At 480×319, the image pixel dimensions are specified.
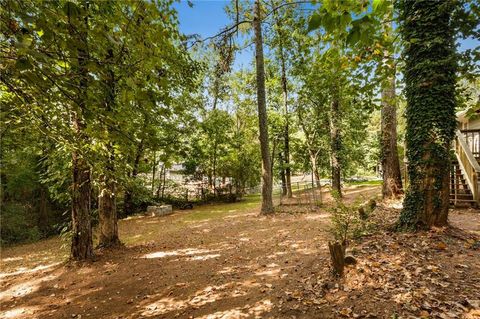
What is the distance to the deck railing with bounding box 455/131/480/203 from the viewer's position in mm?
7156

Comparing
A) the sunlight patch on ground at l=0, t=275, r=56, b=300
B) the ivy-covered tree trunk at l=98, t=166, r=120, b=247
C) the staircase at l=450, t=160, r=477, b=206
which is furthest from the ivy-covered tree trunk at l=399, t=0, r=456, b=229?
the sunlight patch on ground at l=0, t=275, r=56, b=300

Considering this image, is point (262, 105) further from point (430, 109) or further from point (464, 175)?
point (464, 175)

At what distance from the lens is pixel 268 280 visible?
4.27 metres

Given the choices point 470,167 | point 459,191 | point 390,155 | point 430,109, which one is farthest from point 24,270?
point 459,191

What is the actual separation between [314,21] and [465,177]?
8822mm

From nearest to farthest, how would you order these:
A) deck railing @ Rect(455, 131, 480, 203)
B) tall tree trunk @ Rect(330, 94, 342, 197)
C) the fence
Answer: deck railing @ Rect(455, 131, 480, 203) → tall tree trunk @ Rect(330, 94, 342, 197) → the fence

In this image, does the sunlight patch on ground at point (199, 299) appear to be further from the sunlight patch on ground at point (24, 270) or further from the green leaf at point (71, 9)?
the sunlight patch on ground at point (24, 270)

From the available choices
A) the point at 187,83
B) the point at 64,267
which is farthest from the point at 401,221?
the point at 64,267

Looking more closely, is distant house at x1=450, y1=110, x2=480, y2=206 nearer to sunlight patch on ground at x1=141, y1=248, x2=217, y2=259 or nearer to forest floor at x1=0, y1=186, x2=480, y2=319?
forest floor at x1=0, y1=186, x2=480, y2=319

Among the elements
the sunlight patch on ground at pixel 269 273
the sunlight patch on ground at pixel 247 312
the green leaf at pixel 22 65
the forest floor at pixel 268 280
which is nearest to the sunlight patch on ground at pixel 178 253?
the forest floor at pixel 268 280

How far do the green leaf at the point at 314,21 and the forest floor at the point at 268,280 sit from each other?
2904 mm

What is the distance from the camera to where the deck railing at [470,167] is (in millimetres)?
7156

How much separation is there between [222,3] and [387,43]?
844 centimetres

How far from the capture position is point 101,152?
4.82 m
